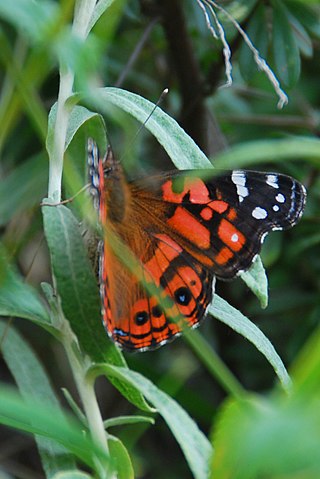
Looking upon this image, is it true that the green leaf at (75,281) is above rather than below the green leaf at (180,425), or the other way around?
above

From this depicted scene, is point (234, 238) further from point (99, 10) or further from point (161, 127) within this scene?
point (99, 10)

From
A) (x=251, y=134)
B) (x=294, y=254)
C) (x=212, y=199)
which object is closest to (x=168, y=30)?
(x=251, y=134)

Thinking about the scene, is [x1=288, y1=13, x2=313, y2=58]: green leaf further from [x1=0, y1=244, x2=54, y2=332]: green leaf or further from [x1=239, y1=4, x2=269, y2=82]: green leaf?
[x1=0, y1=244, x2=54, y2=332]: green leaf

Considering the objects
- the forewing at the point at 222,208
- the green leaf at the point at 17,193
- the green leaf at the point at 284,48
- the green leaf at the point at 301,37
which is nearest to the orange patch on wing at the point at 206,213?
the forewing at the point at 222,208

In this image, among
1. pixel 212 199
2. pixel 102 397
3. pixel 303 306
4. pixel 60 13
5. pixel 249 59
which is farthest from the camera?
pixel 102 397

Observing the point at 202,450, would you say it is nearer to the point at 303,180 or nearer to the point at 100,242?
the point at 100,242

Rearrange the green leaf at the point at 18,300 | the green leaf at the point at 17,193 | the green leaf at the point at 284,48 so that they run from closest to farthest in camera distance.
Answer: the green leaf at the point at 18,300 → the green leaf at the point at 17,193 → the green leaf at the point at 284,48

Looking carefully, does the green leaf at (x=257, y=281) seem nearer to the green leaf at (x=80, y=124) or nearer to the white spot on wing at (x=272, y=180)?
the white spot on wing at (x=272, y=180)
